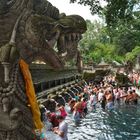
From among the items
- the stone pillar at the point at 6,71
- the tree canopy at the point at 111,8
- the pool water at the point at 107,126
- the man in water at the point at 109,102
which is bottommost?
the pool water at the point at 107,126

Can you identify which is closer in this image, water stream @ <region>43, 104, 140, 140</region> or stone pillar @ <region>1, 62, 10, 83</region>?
stone pillar @ <region>1, 62, 10, 83</region>

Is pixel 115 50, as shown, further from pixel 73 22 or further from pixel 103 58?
pixel 73 22

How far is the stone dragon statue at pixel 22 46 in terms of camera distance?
14.3 feet

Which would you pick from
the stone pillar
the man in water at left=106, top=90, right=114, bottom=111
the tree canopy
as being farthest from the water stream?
the stone pillar

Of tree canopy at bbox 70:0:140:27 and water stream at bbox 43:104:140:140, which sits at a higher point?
tree canopy at bbox 70:0:140:27

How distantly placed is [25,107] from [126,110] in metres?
17.0

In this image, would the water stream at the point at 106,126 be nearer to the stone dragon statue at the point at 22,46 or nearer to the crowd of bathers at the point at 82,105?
the crowd of bathers at the point at 82,105

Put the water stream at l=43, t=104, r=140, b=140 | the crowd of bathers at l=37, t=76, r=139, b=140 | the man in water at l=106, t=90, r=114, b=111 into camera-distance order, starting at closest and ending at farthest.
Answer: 1. the crowd of bathers at l=37, t=76, r=139, b=140
2. the water stream at l=43, t=104, r=140, b=140
3. the man in water at l=106, t=90, r=114, b=111

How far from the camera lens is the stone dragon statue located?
435cm

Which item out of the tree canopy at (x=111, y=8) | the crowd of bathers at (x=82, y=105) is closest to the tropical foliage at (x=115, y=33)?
the tree canopy at (x=111, y=8)

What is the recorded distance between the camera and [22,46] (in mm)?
4727

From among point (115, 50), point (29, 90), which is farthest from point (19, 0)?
point (115, 50)

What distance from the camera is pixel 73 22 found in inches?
210

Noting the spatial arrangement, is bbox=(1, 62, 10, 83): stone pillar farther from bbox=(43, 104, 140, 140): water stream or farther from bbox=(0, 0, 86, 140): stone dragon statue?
bbox=(43, 104, 140, 140): water stream
